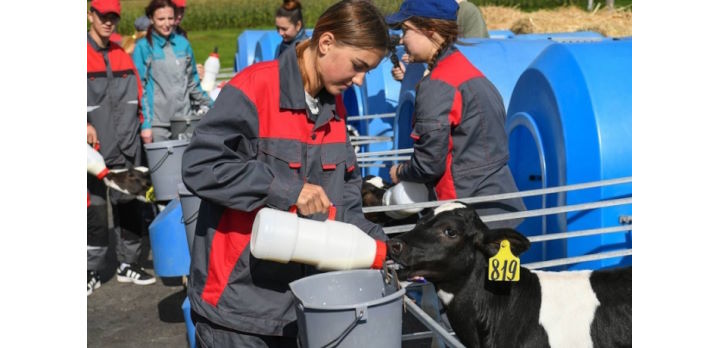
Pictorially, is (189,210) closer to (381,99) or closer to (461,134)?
(461,134)

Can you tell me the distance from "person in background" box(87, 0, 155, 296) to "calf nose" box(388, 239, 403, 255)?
3788mm

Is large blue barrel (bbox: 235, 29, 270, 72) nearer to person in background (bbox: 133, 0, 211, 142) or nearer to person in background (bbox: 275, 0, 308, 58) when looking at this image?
person in background (bbox: 275, 0, 308, 58)

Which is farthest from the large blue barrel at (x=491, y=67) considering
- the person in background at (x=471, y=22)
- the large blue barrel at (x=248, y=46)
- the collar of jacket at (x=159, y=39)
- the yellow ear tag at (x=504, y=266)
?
the large blue barrel at (x=248, y=46)

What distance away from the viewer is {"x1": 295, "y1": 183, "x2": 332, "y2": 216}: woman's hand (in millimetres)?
2596

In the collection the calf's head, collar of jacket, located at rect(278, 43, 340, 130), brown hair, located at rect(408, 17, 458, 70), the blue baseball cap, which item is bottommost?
the calf's head

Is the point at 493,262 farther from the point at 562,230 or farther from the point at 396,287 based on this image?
the point at 562,230

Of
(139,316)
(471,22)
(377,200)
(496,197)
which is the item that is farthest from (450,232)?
(471,22)

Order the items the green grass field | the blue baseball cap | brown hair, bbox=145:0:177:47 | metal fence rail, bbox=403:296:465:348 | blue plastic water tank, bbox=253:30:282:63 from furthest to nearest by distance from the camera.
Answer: the green grass field → blue plastic water tank, bbox=253:30:282:63 → brown hair, bbox=145:0:177:47 → the blue baseball cap → metal fence rail, bbox=403:296:465:348

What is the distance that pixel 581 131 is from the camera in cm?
435

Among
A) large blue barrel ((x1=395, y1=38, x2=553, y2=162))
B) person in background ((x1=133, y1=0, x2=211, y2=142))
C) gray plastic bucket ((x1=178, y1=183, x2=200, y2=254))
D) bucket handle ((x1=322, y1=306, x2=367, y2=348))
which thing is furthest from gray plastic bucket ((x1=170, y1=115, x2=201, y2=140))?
bucket handle ((x1=322, y1=306, x2=367, y2=348))

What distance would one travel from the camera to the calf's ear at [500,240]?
3213 millimetres

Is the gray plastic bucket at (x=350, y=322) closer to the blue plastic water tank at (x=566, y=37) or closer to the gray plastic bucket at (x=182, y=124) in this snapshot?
the gray plastic bucket at (x=182, y=124)

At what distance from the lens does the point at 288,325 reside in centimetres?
277

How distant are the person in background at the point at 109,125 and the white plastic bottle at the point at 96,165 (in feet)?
0.95
